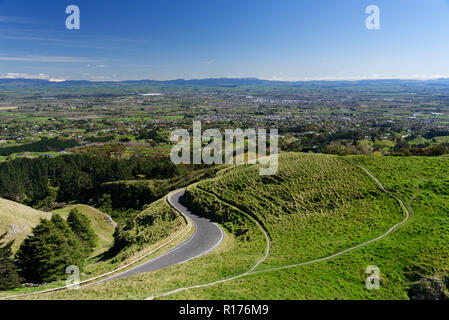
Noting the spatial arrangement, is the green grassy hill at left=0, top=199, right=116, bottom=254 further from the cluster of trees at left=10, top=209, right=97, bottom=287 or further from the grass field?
the grass field

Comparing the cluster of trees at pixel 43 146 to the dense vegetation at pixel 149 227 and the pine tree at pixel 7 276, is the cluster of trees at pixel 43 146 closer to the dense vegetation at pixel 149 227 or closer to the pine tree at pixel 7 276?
the dense vegetation at pixel 149 227

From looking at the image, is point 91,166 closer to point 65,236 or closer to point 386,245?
point 65,236

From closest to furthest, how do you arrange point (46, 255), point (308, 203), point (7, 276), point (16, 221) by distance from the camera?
point (7, 276) → point (46, 255) → point (308, 203) → point (16, 221)

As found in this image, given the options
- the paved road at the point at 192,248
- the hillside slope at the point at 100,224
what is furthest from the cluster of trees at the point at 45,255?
the hillside slope at the point at 100,224

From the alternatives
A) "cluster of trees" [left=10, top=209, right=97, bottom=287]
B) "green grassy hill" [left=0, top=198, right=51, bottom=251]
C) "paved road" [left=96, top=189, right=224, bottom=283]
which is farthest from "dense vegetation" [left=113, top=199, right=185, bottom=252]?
"green grassy hill" [left=0, top=198, right=51, bottom=251]

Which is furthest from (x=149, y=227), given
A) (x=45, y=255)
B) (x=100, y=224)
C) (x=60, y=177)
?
(x=60, y=177)

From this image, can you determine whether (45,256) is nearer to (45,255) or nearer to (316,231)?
(45,255)
